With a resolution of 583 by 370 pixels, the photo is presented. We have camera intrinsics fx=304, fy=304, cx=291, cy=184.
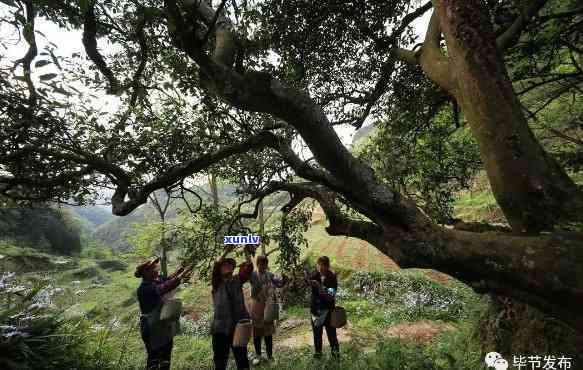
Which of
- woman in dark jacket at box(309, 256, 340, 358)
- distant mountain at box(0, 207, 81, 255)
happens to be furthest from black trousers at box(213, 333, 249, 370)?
distant mountain at box(0, 207, 81, 255)

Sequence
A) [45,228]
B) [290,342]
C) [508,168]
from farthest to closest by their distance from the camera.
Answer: [45,228] < [290,342] < [508,168]

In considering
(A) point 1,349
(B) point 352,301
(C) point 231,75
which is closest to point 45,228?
(B) point 352,301

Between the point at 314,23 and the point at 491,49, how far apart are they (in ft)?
11.2

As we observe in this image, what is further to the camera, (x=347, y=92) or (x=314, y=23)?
(x=347, y=92)

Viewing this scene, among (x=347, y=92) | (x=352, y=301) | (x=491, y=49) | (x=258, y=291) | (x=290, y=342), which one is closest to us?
(x=491, y=49)

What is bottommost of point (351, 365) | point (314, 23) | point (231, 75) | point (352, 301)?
point (352, 301)

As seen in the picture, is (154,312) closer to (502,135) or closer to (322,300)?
(322,300)

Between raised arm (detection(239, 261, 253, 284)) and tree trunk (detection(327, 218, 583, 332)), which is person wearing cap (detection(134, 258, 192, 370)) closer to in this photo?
raised arm (detection(239, 261, 253, 284))

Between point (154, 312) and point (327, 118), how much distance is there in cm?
366

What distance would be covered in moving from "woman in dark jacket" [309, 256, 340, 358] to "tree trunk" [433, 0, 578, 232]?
3.26 metres

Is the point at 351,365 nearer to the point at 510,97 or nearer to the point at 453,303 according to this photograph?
the point at 510,97

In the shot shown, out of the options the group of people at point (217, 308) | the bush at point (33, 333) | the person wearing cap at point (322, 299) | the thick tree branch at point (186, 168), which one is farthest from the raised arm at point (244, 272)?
the bush at point (33, 333)

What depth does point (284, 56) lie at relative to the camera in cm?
521

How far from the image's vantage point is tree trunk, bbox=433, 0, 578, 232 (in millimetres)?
2176
